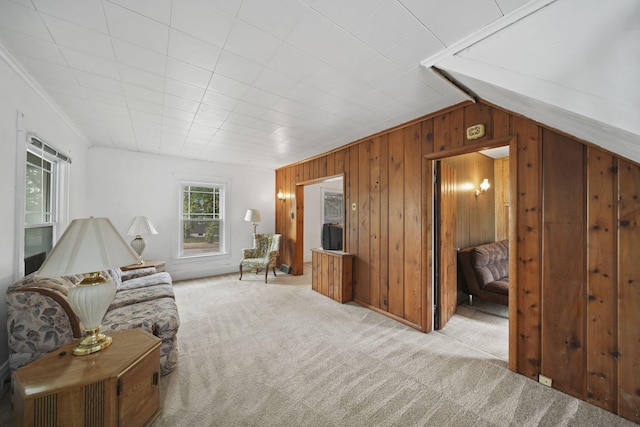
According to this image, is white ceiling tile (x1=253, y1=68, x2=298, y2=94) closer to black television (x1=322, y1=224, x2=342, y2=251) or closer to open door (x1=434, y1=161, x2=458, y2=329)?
open door (x1=434, y1=161, x2=458, y2=329)

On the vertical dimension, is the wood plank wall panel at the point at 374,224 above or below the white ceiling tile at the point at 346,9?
below

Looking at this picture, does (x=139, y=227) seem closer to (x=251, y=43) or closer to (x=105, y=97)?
(x=105, y=97)

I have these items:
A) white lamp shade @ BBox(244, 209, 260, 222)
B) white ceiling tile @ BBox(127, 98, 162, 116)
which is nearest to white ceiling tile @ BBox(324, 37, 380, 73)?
white ceiling tile @ BBox(127, 98, 162, 116)

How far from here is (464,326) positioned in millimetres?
2926

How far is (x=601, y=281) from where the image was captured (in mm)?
1707

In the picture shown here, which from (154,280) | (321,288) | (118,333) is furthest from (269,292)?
(118,333)

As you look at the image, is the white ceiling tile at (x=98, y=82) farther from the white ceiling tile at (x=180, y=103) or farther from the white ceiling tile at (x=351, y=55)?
the white ceiling tile at (x=351, y=55)

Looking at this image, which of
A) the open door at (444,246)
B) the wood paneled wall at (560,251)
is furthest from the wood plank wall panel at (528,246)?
the open door at (444,246)

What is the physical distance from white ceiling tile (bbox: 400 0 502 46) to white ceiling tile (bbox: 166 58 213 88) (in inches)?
61.7

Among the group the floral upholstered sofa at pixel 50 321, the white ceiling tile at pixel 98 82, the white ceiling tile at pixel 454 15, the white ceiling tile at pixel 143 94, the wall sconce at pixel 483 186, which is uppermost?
the white ceiling tile at pixel 98 82

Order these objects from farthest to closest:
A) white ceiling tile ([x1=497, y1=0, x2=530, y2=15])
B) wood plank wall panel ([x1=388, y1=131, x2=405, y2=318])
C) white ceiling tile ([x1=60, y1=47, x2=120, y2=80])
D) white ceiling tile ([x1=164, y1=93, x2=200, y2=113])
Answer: wood plank wall panel ([x1=388, y1=131, x2=405, y2=318]) < white ceiling tile ([x1=164, y1=93, x2=200, y2=113]) < white ceiling tile ([x1=60, y1=47, x2=120, y2=80]) < white ceiling tile ([x1=497, y1=0, x2=530, y2=15])

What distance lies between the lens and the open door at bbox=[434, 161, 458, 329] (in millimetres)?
2869

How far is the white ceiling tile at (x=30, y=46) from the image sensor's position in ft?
5.05

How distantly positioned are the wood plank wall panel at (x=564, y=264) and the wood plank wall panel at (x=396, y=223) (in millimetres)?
1350
